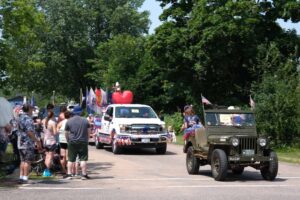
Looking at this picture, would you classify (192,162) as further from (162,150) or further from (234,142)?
(162,150)

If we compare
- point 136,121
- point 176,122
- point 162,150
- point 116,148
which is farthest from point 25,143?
point 176,122

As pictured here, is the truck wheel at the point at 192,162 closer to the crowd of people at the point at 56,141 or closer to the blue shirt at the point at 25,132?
the crowd of people at the point at 56,141

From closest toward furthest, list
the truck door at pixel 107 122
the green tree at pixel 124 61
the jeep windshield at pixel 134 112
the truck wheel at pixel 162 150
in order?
the truck wheel at pixel 162 150 → the jeep windshield at pixel 134 112 → the truck door at pixel 107 122 → the green tree at pixel 124 61

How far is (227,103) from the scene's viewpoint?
1519 inches

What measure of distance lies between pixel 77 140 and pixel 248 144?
4176 millimetres

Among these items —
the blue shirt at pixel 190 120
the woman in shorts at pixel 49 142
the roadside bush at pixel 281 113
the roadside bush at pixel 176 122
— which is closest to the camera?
the woman in shorts at pixel 49 142

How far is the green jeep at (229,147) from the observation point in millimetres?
13875

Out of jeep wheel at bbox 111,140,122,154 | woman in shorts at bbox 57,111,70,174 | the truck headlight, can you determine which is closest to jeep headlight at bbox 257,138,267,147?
woman in shorts at bbox 57,111,70,174

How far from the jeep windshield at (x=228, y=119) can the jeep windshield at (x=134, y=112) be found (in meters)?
8.45

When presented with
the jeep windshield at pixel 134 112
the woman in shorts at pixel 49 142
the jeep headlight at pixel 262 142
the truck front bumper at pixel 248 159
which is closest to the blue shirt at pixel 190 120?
the jeep windshield at pixel 134 112

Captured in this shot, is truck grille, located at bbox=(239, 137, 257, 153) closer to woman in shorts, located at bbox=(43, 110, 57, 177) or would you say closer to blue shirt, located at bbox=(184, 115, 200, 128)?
woman in shorts, located at bbox=(43, 110, 57, 177)

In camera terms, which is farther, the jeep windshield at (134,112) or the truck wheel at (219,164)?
the jeep windshield at (134,112)

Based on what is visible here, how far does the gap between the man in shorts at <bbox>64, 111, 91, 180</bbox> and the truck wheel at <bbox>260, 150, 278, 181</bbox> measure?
14.4ft

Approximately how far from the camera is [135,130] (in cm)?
2223
